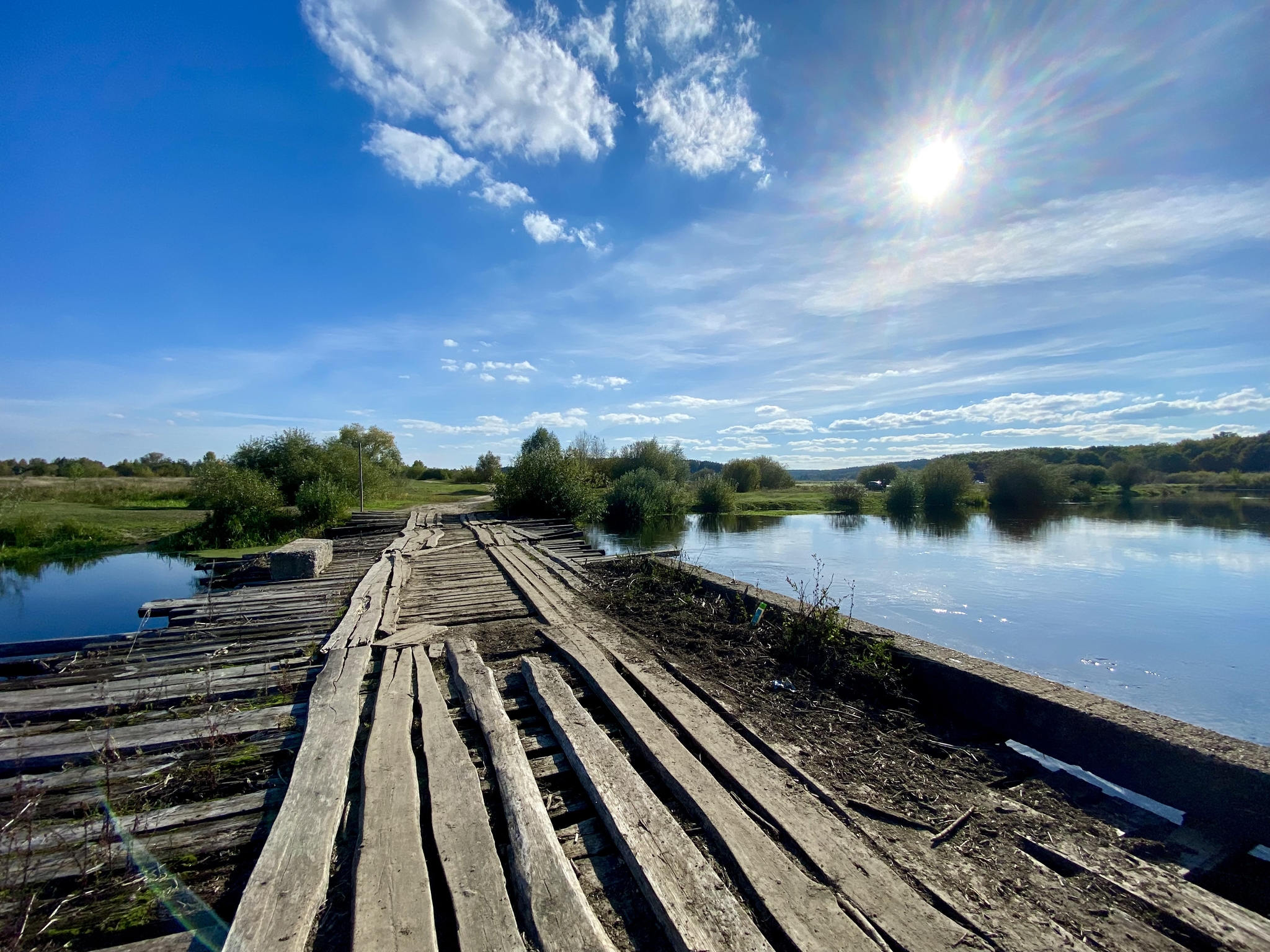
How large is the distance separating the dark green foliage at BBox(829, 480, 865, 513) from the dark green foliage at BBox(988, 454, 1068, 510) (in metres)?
8.26

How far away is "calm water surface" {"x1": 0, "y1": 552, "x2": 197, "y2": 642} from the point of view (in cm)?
844

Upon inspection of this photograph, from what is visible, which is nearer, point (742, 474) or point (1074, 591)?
point (1074, 591)

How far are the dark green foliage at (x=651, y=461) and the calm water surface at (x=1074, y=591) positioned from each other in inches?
365

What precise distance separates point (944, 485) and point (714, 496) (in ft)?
48.8

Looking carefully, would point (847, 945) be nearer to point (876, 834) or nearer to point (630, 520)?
point (876, 834)

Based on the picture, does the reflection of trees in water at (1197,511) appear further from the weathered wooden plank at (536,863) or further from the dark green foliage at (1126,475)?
the weathered wooden plank at (536,863)

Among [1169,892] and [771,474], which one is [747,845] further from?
[771,474]

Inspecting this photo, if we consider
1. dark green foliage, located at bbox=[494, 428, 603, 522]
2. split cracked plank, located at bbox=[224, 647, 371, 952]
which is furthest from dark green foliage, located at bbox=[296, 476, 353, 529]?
split cracked plank, located at bbox=[224, 647, 371, 952]

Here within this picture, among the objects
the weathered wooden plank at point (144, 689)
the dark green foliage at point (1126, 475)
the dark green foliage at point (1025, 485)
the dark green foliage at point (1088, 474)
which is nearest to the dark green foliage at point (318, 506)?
the weathered wooden plank at point (144, 689)

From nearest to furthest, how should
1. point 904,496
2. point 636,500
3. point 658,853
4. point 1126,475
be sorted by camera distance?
point 658,853, point 636,500, point 904,496, point 1126,475

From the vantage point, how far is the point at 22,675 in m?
4.45

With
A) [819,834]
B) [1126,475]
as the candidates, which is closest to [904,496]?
[1126,475]

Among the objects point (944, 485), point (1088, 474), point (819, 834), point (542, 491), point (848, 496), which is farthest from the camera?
point (1088, 474)

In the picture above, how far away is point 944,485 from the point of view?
3388cm
